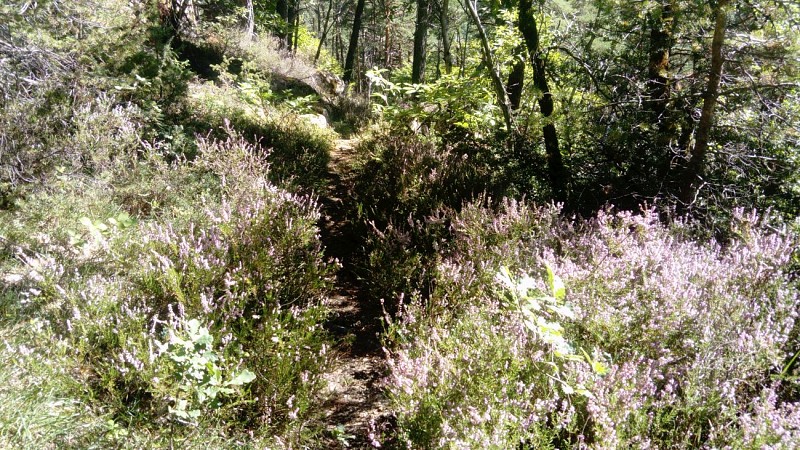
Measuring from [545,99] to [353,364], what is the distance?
440cm

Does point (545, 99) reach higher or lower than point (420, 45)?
lower

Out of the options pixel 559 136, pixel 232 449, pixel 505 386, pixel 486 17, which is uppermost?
pixel 486 17

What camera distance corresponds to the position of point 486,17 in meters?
18.5

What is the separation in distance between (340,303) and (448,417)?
7.18 feet

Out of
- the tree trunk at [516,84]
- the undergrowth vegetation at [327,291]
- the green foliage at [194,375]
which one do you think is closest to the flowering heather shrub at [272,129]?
the undergrowth vegetation at [327,291]

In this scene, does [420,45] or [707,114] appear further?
[420,45]

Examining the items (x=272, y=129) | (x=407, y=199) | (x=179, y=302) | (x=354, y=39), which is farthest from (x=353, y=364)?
(x=354, y=39)

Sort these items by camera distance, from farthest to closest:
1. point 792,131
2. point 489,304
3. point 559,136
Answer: point 559,136 < point 792,131 < point 489,304

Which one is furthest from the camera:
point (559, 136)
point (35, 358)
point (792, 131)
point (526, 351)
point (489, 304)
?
point (559, 136)

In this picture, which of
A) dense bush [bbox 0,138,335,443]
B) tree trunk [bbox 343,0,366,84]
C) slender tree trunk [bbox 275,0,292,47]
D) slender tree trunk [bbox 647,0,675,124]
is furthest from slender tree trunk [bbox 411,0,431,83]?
dense bush [bbox 0,138,335,443]

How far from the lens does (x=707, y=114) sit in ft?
15.7

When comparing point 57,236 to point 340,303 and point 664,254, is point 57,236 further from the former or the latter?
point 664,254

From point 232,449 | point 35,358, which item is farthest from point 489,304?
point 35,358

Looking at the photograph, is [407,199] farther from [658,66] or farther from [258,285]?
[658,66]
